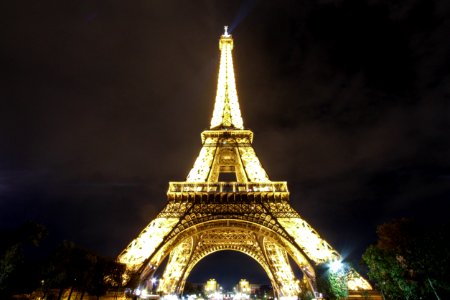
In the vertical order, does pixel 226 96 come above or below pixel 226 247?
above

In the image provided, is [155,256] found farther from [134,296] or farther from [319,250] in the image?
[319,250]

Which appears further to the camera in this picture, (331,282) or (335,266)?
(335,266)

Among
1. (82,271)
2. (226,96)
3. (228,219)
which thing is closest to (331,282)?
(228,219)

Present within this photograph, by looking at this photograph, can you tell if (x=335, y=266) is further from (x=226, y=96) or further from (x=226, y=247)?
(x=226, y=96)

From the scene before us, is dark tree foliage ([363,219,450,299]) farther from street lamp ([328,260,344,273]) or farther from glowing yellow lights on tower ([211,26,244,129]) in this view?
glowing yellow lights on tower ([211,26,244,129])

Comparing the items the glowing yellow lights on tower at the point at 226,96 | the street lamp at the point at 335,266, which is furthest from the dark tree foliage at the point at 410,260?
the glowing yellow lights on tower at the point at 226,96

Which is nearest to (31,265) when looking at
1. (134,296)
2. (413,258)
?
(134,296)

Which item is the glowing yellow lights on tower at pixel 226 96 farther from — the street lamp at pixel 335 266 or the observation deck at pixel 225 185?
the street lamp at pixel 335 266

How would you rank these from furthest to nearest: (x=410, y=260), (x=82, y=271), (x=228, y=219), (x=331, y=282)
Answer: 1. (x=228, y=219)
2. (x=82, y=271)
3. (x=331, y=282)
4. (x=410, y=260)
